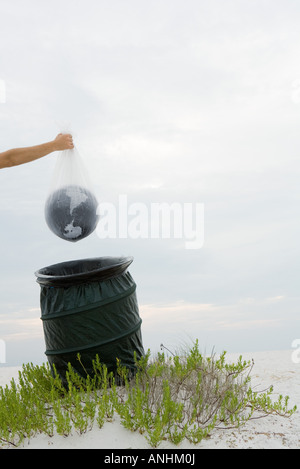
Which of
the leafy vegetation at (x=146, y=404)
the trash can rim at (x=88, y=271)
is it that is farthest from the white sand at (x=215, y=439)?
the trash can rim at (x=88, y=271)

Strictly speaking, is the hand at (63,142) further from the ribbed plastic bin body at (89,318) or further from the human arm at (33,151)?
the ribbed plastic bin body at (89,318)

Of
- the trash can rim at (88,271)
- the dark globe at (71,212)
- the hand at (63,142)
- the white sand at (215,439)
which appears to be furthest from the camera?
the trash can rim at (88,271)

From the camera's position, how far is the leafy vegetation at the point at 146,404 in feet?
12.6

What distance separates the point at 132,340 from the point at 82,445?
128cm

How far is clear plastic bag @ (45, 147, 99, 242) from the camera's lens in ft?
13.0

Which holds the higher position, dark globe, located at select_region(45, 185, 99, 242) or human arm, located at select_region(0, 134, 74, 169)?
human arm, located at select_region(0, 134, 74, 169)

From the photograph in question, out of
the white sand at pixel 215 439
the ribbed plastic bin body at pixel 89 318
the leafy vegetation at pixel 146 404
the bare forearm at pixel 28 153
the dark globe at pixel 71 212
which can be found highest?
the bare forearm at pixel 28 153

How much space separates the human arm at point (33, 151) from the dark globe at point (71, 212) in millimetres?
394

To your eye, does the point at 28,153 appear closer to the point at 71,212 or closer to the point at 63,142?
the point at 63,142

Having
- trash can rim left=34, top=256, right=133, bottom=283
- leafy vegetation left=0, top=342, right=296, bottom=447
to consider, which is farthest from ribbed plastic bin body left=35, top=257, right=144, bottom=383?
leafy vegetation left=0, top=342, right=296, bottom=447

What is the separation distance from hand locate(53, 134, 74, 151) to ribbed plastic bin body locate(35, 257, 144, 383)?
1.28 meters

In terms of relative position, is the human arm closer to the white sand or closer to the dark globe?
the dark globe
